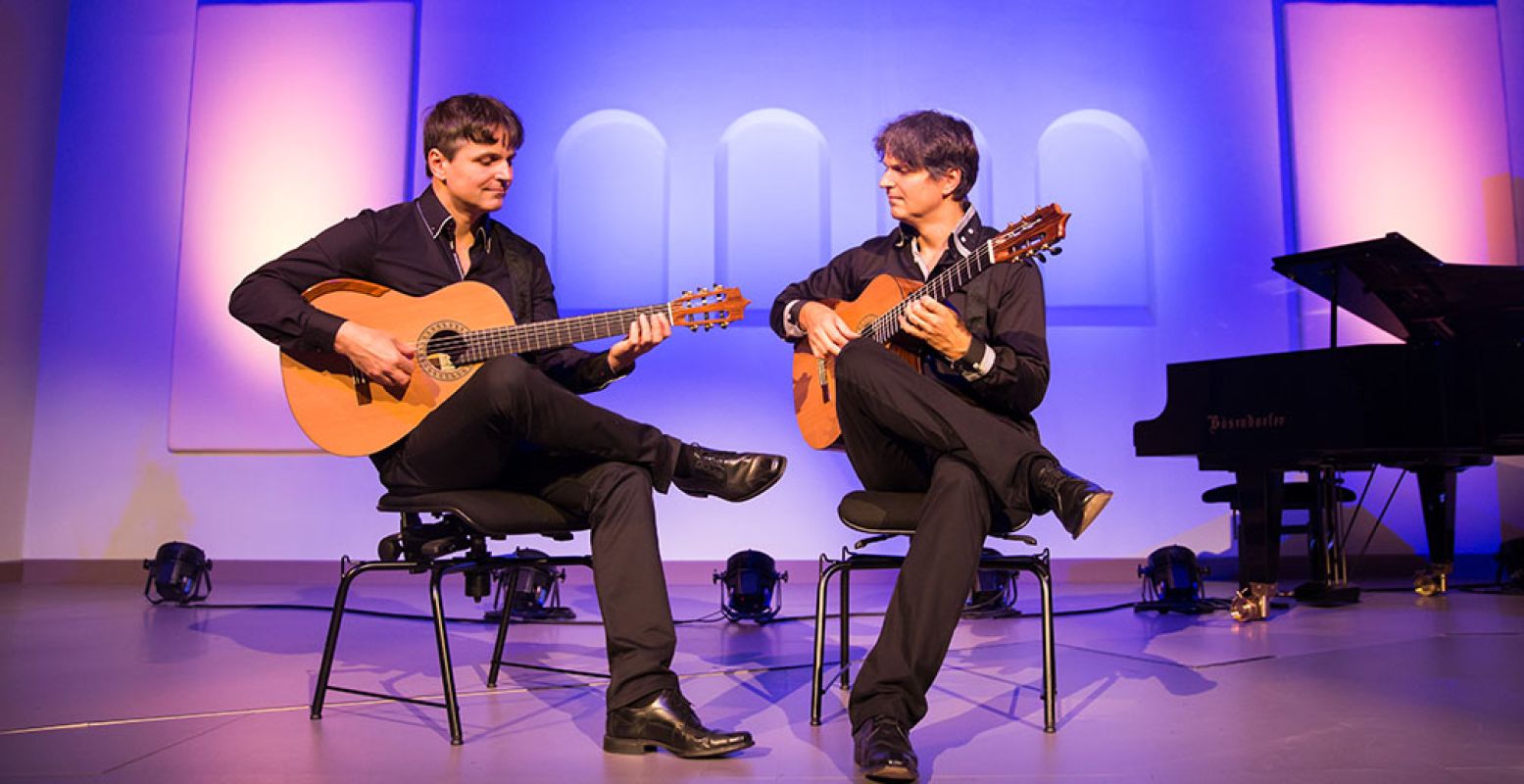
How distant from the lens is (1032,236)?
240cm

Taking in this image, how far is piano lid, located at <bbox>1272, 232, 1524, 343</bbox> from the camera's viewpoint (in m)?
4.19

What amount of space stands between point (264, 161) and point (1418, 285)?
232 inches

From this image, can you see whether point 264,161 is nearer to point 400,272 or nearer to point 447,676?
point 400,272

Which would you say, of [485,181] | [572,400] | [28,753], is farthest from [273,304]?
[28,753]

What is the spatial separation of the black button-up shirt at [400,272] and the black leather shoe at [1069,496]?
112 centimetres

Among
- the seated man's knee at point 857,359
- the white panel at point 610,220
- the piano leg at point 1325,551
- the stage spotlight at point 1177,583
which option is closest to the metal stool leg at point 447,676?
the seated man's knee at point 857,359

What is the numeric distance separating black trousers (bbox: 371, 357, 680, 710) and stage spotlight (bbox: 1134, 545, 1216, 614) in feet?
9.91

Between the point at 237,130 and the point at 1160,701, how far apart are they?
5982mm

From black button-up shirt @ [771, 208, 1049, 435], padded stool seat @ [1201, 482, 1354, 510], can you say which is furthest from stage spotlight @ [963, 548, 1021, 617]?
black button-up shirt @ [771, 208, 1049, 435]

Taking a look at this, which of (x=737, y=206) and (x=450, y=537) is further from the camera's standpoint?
(x=737, y=206)

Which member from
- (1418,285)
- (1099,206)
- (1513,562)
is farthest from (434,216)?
(1513,562)

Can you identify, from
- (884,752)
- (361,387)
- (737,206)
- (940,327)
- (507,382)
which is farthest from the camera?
(737,206)

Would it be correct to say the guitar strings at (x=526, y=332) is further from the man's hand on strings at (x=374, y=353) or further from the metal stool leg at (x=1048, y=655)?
the metal stool leg at (x=1048, y=655)

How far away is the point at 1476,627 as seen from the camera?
157 inches
